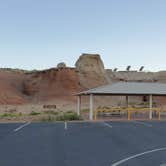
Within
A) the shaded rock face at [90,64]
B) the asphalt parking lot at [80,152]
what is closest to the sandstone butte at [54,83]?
the shaded rock face at [90,64]

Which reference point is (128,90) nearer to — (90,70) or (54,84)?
(54,84)

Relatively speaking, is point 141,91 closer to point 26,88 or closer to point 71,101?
point 71,101

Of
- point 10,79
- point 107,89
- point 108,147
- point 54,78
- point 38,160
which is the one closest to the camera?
point 38,160

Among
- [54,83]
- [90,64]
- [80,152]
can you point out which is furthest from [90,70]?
[80,152]

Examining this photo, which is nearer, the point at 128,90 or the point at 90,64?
the point at 128,90

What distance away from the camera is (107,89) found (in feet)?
102

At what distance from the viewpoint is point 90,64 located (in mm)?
85375

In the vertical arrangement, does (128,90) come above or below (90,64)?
below

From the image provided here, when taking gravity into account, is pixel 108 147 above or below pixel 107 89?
below

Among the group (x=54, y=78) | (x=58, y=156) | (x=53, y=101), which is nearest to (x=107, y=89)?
(x=58, y=156)

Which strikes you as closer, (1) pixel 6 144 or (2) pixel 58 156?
(2) pixel 58 156

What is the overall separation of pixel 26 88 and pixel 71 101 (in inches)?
476

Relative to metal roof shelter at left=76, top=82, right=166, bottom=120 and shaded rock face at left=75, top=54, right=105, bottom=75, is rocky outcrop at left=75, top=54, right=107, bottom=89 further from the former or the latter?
metal roof shelter at left=76, top=82, right=166, bottom=120

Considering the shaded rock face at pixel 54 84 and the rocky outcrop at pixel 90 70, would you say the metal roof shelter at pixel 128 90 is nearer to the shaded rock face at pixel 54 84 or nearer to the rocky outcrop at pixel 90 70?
the shaded rock face at pixel 54 84
